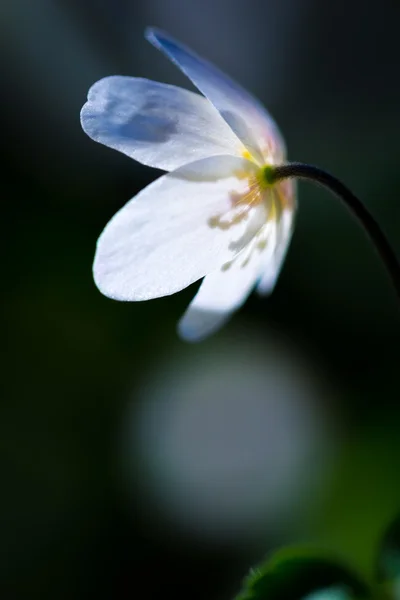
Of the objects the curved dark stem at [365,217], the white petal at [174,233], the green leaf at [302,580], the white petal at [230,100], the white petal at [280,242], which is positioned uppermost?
the white petal at [230,100]

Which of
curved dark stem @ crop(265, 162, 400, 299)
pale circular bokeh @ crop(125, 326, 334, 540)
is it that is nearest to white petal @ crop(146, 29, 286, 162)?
curved dark stem @ crop(265, 162, 400, 299)

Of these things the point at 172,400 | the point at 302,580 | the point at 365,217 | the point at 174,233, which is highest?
the point at 172,400

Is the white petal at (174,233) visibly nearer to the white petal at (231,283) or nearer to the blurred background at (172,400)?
the white petal at (231,283)

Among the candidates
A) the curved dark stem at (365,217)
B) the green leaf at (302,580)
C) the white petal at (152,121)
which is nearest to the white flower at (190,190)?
the white petal at (152,121)

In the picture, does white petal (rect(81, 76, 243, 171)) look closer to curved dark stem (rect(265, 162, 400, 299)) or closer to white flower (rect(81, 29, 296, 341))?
white flower (rect(81, 29, 296, 341))

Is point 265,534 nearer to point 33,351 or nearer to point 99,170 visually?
point 33,351

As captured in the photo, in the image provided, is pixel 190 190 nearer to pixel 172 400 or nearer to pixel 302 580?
pixel 302 580

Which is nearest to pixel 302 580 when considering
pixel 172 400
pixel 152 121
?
pixel 152 121
